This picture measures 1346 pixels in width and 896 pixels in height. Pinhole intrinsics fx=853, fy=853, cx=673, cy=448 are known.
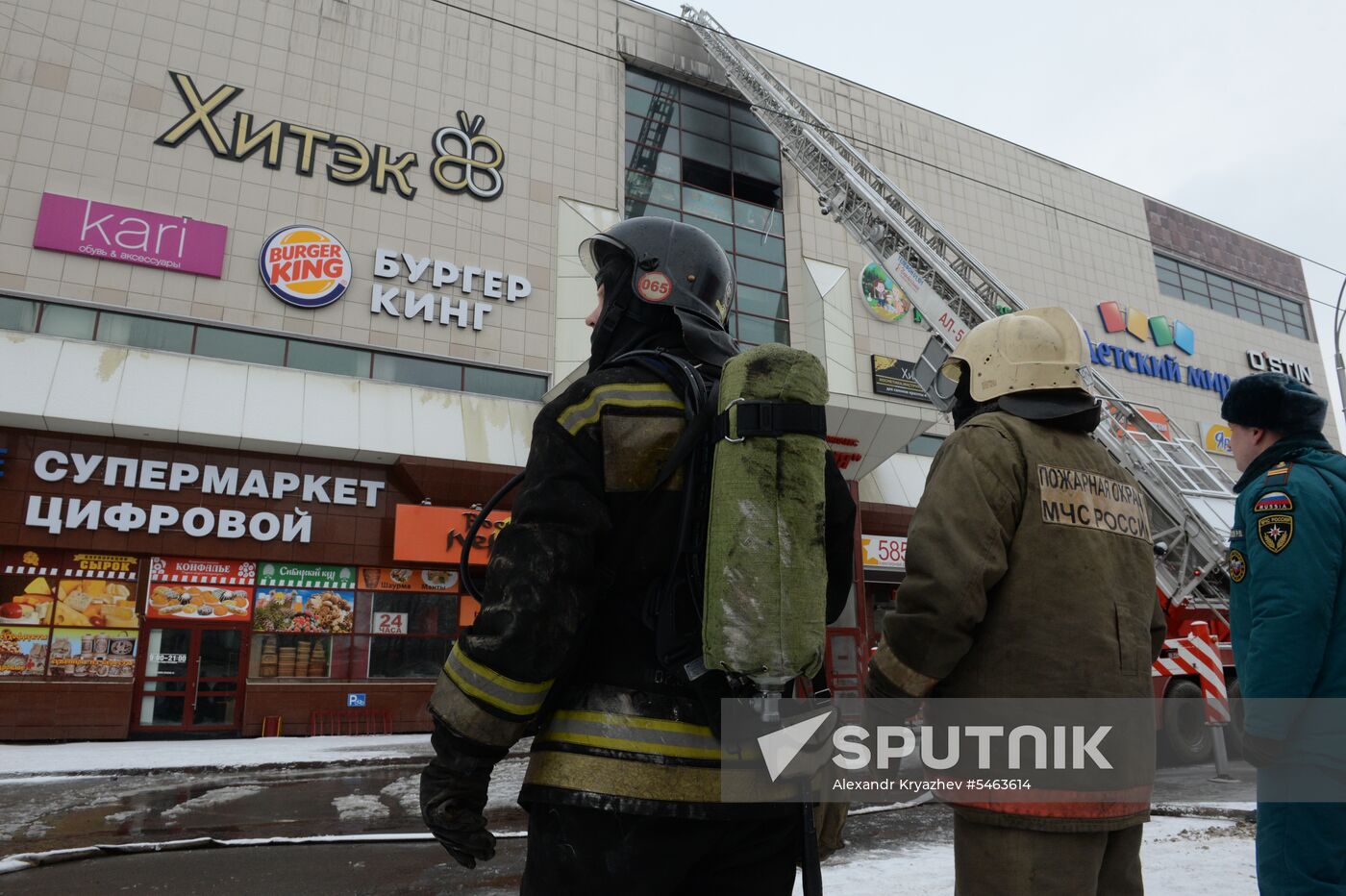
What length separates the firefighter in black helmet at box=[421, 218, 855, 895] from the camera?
1.73m

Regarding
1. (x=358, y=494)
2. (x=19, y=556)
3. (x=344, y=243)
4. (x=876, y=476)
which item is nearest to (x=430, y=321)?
(x=344, y=243)

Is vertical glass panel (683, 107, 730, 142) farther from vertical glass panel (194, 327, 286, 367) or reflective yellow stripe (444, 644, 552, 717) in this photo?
reflective yellow stripe (444, 644, 552, 717)

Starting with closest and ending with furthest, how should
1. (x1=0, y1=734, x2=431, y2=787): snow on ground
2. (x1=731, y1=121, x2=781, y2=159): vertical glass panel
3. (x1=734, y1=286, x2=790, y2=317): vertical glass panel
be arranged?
(x1=0, y1=734, x2=431, y2=787): snow on ground → (x1=734, y1=286, x2=790, y2=317): vertical glass panel → (x1=731, y1=121, x2=781, y2=159): vertical glass panel

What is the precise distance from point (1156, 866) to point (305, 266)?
16951 millimetres

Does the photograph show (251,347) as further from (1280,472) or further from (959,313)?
(1280,472)

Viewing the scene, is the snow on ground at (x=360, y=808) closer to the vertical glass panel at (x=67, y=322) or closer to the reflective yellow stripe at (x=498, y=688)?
the reflective yellow stripe at (x=498, y=688)

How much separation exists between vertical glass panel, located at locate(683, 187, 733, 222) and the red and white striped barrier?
15501 mm

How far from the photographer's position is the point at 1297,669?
2631 millimetres

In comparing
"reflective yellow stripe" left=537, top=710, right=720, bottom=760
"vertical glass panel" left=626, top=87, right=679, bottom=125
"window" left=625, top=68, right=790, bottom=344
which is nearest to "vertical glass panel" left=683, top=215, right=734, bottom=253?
"window" left=625, top=68, right=790, bottom=344

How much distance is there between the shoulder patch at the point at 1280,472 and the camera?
2.95 metres

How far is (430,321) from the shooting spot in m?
17.8

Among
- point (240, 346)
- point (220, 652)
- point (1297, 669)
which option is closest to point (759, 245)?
point (240, 346)

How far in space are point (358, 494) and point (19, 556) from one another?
533cm

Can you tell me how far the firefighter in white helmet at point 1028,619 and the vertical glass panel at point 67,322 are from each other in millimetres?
17098
